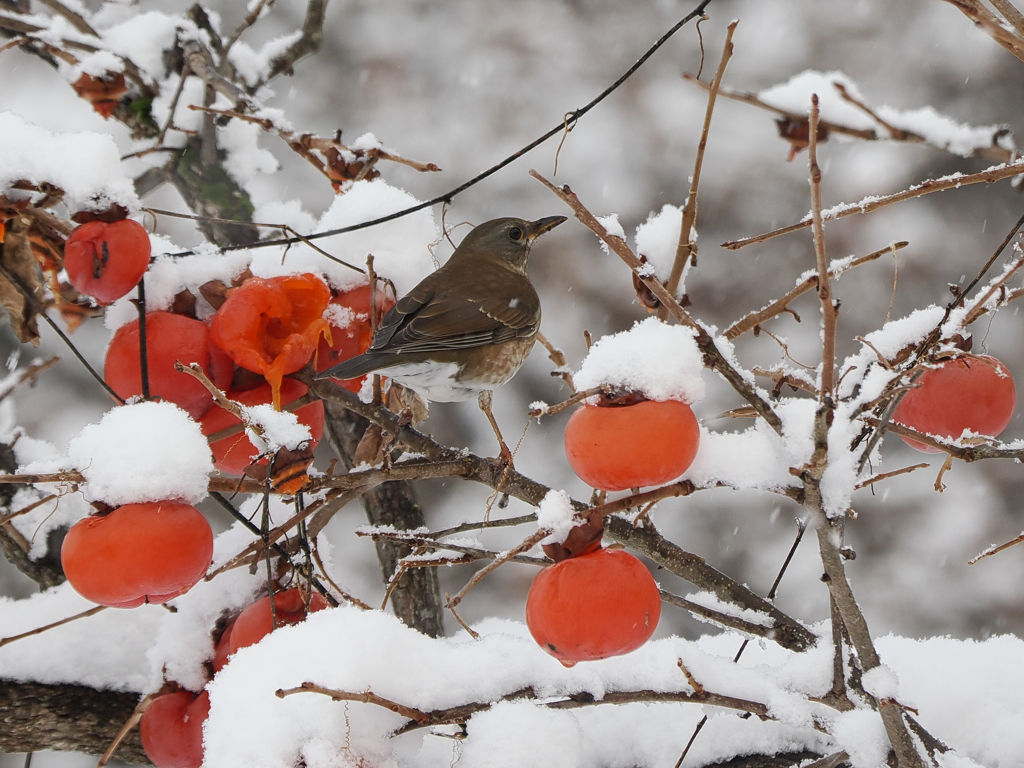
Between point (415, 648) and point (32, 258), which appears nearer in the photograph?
point (415, 648)

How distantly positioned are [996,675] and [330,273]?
1476 mm

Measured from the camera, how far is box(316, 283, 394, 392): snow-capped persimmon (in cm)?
158

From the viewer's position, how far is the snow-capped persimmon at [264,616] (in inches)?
53.9

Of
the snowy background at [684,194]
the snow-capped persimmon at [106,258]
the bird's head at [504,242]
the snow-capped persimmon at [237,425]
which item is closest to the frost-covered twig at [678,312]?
the snow-capped persimmon at [237,425]

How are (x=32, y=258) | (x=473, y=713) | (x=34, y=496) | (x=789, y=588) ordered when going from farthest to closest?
(x=789, y=588)
(x=34, y=496)
(x=32, y=258)
(x=473, y=713)

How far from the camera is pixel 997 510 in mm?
4961

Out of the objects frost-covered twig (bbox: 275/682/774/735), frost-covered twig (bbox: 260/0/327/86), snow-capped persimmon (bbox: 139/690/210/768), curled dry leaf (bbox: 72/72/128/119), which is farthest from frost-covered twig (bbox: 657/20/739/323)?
frost-covered twig (bbox: 260/0/327/86)

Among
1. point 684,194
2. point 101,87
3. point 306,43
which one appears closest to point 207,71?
point 101,87

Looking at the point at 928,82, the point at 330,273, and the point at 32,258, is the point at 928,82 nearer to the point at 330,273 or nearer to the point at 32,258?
the point at 330,273

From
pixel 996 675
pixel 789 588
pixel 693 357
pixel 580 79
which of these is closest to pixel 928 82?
pixel 580 79

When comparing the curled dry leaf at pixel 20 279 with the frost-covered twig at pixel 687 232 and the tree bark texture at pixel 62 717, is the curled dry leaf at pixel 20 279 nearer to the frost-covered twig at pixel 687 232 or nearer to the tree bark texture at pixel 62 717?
the tree bark texture at pixel 62 717

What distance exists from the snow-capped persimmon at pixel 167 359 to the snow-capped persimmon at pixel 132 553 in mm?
244

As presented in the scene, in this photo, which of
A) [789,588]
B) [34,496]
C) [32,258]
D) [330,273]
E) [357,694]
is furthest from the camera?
[789,588]

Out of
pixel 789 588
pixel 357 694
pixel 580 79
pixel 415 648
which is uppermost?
pixel 580 79
